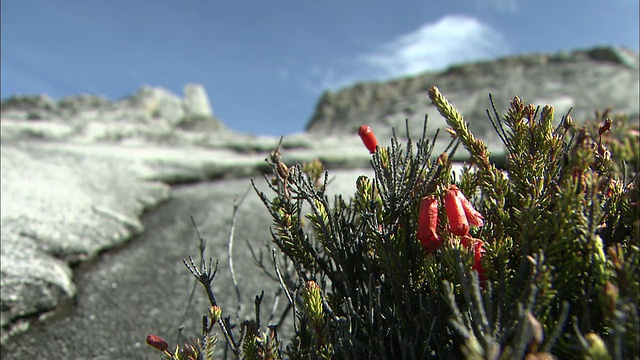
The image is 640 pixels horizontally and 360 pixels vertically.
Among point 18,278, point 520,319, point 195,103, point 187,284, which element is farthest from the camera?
point 195,103

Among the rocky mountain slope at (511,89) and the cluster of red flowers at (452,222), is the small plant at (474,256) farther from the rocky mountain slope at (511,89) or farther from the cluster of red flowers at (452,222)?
the rocky mountain slope at (511,89)

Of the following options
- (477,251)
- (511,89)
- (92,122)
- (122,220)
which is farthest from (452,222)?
(511,89)

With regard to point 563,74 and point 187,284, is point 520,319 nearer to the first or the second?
point 187,284

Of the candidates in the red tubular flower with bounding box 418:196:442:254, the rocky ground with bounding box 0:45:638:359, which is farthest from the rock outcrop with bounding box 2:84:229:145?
A: the red tubular flower with bounding box 418:196:442:254

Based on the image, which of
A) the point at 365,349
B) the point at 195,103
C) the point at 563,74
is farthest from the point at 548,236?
the point at 195,103

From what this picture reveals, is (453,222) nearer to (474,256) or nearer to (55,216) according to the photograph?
(474,256)

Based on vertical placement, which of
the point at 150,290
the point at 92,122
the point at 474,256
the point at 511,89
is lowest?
the point at 150,290

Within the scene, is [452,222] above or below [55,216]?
above

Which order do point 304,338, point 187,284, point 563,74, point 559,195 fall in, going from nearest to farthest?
point 559,195 < point 304,338 < point 187,284 < point 563,74

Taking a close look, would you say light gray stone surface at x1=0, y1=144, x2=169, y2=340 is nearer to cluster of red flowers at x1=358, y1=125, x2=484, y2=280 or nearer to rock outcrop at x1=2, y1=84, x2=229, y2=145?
rock outcrop at x1=2, y1=84, x2=229, y2=145
